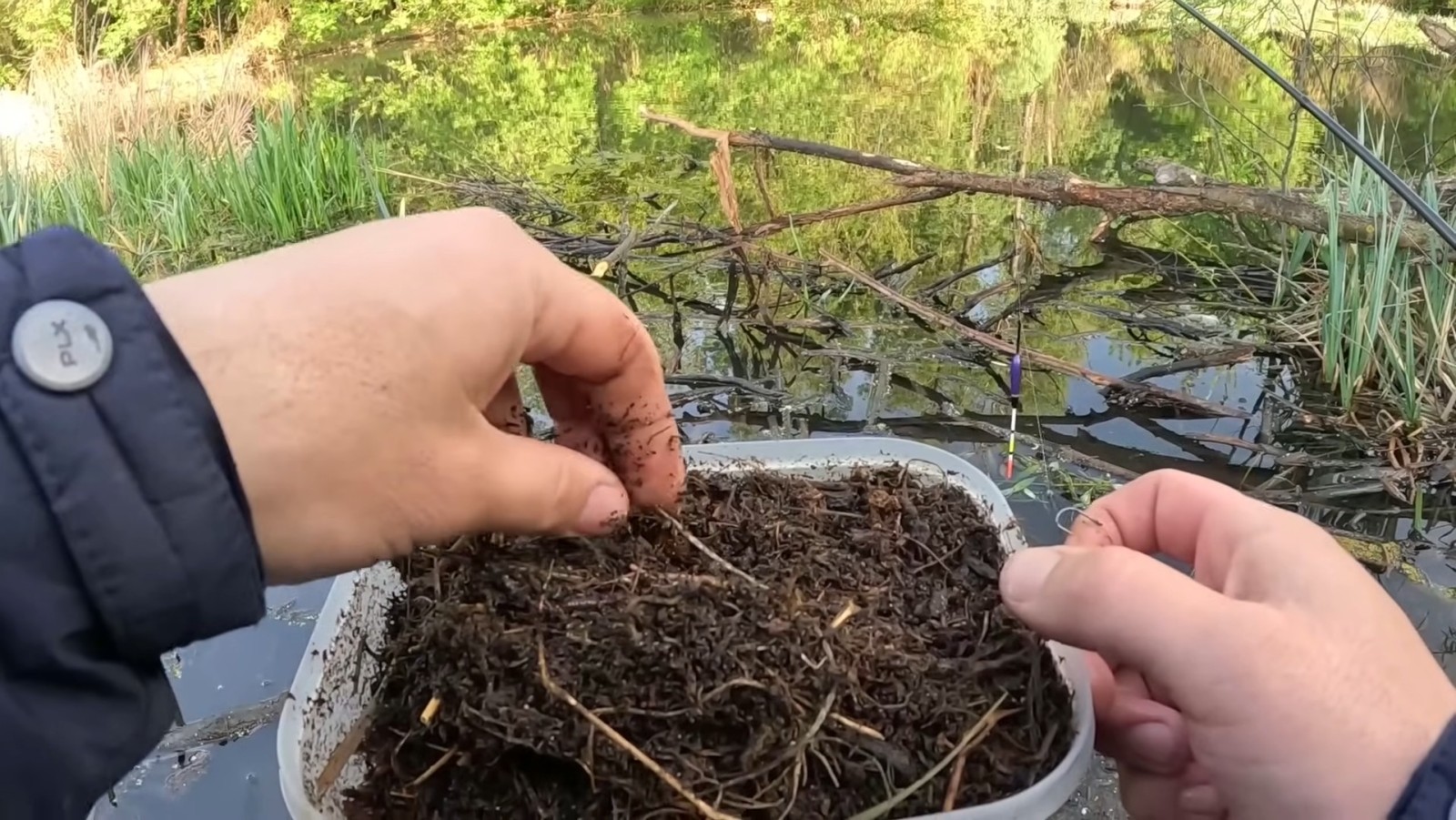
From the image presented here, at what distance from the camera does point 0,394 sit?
15.4 inches

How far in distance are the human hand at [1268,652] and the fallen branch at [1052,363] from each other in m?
0.77

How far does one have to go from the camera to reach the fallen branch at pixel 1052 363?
1.36m

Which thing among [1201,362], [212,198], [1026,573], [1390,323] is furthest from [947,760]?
[212,198]

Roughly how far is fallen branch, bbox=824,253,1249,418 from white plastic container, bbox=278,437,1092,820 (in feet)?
2.05

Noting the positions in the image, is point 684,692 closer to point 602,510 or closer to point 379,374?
point 602,510

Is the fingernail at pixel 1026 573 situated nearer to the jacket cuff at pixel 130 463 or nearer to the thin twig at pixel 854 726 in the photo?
the thin twig at pixel 854 726

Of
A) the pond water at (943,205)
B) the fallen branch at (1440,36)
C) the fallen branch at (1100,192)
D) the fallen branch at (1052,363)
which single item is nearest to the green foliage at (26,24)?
the pond water at (943,205)

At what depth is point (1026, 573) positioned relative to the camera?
0.62 m

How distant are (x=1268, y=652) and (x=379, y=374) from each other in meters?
0.50

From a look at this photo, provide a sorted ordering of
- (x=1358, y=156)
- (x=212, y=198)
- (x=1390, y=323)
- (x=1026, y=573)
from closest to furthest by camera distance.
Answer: (x=1026, y=573) < (x=1358, y=156) < (x=1390, y=323) < (x=212, y=198)

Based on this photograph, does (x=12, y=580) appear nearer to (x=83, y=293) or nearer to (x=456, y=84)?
(x=83, y=293)

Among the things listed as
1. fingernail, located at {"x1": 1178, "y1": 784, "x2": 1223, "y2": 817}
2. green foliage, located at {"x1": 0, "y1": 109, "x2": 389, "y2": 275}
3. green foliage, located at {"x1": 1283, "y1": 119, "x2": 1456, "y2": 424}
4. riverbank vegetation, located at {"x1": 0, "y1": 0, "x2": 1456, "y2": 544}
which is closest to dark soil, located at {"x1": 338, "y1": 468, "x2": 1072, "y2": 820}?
fingernail, located at {"x1": 1178, "y1": 784, "x2": 1223, "y2": 817}

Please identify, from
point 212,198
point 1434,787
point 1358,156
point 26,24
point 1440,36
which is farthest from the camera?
point 26,24

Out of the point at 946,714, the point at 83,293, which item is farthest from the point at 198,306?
the point at 946,714
